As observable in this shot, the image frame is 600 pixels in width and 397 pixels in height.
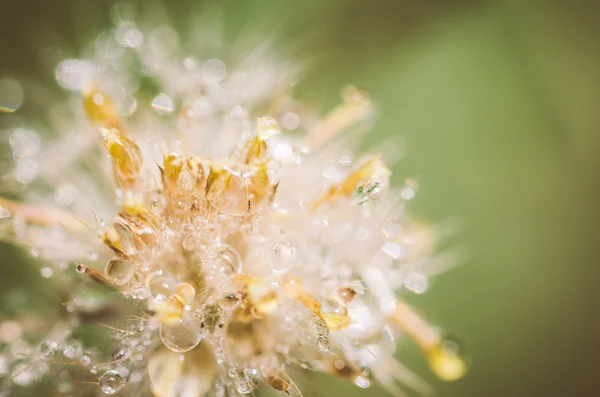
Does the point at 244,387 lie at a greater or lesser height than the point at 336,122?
lesser

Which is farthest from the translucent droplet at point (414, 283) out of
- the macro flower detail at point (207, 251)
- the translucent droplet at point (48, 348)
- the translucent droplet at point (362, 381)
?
the translucent droplet at point (48, 348)

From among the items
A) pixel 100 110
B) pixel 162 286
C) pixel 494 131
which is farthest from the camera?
pixel 494 131

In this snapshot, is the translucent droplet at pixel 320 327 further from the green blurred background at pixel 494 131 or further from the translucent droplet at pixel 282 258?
the green blurred background at pixel 494 131

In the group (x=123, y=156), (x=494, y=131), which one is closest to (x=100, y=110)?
(x=123, y=156)

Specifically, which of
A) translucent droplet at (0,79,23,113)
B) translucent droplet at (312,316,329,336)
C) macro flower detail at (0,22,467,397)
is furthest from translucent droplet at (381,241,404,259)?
translucent droplet at (0,79,23,113)

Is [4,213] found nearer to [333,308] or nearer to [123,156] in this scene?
[123,156]

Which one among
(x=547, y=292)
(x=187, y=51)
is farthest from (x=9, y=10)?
(x=547, y=292)

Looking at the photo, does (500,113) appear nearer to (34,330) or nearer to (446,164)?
(446,164)
